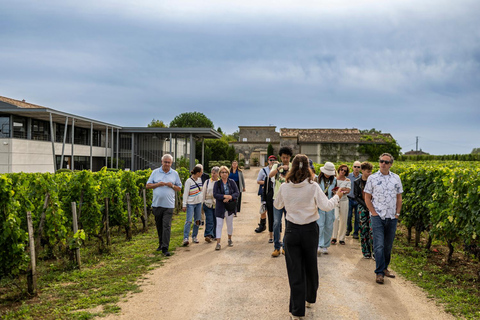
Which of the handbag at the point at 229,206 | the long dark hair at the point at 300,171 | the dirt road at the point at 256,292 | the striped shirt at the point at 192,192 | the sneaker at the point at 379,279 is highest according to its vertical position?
the long dark hair at the point at 300,171

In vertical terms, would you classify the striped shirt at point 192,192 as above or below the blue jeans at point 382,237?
above

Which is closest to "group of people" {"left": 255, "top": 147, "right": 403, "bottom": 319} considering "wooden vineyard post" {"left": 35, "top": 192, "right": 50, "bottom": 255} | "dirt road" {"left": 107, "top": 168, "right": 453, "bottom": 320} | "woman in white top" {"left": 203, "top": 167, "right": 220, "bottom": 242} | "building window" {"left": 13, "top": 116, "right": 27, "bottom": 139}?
"dirt road" {"left": 107, "top": 168, "right": 453, "bottom": 320}

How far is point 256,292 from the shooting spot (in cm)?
516

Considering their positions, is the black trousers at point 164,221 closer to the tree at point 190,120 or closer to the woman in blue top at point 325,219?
the woman in blue top at point 325,219

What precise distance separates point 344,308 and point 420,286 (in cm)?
186

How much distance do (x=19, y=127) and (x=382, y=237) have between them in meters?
27.1

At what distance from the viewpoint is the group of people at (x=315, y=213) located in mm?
4238

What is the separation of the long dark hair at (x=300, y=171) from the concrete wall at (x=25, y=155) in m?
24.4

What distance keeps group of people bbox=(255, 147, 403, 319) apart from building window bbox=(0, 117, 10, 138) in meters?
22.4

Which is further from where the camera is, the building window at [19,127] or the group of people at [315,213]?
the building window at [19,127]

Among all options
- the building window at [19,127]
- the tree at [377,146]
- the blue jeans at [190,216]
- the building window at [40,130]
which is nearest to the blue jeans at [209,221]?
the blue jeans at [190,216]

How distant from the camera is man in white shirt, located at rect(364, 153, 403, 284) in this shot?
5.75 metres

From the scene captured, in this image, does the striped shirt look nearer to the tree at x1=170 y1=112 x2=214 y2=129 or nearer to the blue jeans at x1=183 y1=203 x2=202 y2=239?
the blue jeans at x1=183 y1=203 x2=202 y2=239

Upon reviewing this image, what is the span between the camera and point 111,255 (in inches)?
295
